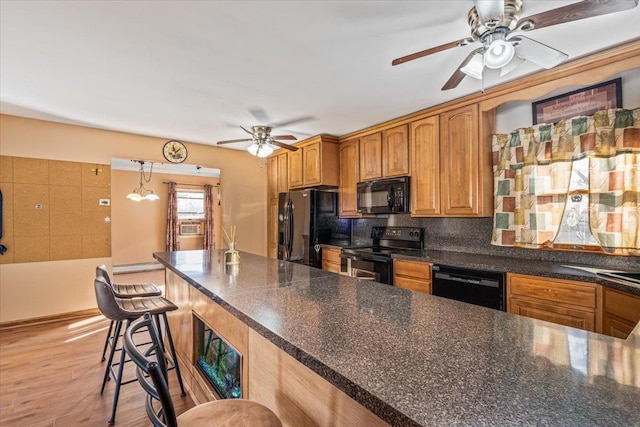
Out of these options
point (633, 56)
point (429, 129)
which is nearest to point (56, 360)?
point (429, 129)

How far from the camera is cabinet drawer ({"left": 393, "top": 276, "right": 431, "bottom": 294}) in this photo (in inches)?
111

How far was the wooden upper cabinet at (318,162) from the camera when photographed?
4211 mm

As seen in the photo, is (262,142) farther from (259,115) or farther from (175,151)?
(175,151)

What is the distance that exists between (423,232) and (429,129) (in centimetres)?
116

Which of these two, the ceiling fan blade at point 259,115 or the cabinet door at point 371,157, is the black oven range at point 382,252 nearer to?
the cabinet door at point 371,157

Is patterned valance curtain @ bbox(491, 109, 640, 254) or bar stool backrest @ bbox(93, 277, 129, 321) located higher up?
patterned valance curtain @ bbox(491, 109, 640, 254)

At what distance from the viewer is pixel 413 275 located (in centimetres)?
295

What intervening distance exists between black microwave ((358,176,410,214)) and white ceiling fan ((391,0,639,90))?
1.56 meters

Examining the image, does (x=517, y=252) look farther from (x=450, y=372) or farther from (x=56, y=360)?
(x=56, y=360)

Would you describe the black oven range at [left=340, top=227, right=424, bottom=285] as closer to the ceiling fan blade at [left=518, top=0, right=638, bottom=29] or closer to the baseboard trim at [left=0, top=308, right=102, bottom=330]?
the ceiling fan blade at [left=518, top=0, right=638, bottom=29]

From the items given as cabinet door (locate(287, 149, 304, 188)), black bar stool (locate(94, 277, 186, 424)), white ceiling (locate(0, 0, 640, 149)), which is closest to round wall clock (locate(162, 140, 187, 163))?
white ceiling (locate(0, 0, 640, 149))

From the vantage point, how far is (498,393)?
0.62 metres

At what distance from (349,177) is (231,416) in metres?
3.45

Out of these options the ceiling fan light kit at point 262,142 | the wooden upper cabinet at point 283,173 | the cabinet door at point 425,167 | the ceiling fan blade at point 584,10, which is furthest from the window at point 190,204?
the ceiling fan blade at point 584,10
